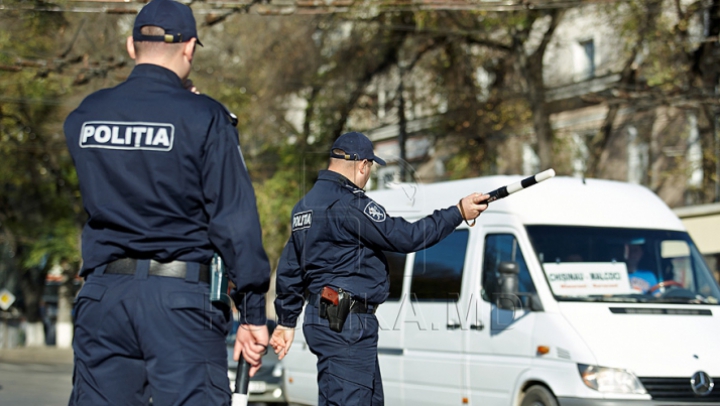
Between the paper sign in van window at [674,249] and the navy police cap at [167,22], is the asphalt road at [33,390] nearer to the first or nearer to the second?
the paper sign in van window at [674,249]

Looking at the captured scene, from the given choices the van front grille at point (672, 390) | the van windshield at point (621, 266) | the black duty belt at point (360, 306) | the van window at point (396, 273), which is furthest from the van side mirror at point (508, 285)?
the black duty belt at point (360, 306)

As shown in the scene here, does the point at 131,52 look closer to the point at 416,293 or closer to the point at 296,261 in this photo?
the point at 296,261

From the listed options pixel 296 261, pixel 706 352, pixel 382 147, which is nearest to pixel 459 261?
pixel 706 352

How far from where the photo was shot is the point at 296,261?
5.60 metres

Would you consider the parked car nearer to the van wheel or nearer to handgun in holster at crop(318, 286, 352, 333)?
the van wheel

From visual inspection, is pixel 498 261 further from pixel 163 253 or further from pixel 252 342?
pixel 163 253

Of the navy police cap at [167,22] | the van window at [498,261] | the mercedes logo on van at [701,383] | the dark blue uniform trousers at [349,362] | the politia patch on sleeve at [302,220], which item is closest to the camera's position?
the navy police cap at [167,22]

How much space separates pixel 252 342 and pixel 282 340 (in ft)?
6.94

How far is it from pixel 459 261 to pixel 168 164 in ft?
16.9

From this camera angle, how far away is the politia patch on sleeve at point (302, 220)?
5.49 meters

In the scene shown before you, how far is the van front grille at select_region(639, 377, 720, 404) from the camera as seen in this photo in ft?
21.3

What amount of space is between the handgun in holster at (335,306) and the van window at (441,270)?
2.85m

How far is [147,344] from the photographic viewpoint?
3105 mm

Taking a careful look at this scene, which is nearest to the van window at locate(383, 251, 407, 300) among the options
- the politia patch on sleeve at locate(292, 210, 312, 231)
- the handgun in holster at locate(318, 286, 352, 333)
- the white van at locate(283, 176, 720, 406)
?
the white van at locate(283, 176, 720, 406)
